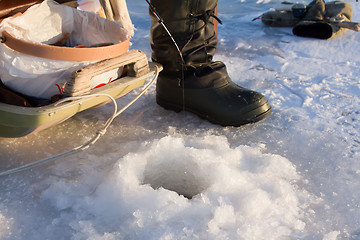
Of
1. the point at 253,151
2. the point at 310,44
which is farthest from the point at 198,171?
the point at 310,44

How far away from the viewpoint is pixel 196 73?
1798 mm

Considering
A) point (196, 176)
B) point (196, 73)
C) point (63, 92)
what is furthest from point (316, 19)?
point (63, 92)

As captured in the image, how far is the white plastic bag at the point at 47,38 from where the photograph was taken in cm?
129

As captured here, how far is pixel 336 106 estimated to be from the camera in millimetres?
1887

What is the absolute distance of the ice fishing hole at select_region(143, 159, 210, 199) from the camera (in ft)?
4.50

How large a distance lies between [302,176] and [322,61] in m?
1.36

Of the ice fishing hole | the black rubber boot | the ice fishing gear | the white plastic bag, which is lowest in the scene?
the ice fishing gear

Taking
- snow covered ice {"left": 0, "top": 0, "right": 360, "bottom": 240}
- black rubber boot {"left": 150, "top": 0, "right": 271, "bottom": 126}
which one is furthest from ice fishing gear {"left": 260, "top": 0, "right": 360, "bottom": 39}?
black rubber boot {"left": 150, "top": 0, "right": 271, "bottom": 126}

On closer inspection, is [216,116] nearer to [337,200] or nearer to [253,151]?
[253,151]

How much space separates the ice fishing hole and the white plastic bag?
1.30ft

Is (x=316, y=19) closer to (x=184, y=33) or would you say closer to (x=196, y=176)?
(x=184, y=33)

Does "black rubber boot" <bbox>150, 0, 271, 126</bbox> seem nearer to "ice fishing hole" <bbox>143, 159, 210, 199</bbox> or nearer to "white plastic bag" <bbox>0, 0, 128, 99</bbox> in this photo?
"white plastic bag" <bbox>0, 0, 128, 99</bbox>

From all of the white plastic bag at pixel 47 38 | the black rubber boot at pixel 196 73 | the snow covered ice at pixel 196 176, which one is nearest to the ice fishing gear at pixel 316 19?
the snow covered ice at pixel 196 176

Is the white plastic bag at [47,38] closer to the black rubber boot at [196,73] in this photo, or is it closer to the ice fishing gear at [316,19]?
the black rubber boot at [196,73]
